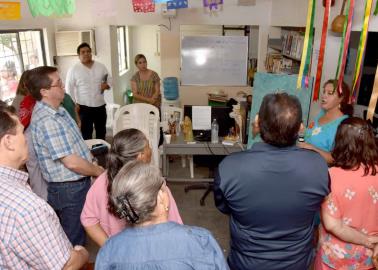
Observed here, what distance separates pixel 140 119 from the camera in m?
3.82

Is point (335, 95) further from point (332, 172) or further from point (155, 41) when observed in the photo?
point (155, 41)

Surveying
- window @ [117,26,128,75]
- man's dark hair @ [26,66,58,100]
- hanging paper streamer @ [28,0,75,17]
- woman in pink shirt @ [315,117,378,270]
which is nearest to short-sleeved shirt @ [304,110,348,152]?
woman in pink shirt @ [315,117,378,270]

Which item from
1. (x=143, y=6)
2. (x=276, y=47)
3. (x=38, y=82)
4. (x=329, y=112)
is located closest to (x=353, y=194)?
(x=329, y=112)

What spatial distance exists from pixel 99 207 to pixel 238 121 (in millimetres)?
2285

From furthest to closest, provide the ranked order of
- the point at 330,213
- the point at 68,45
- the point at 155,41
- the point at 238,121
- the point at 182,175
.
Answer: the point at 155,41, the point at 68,45, the point at 182,175, the point at 238,121, the point at 330,213

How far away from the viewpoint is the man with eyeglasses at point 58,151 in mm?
1953

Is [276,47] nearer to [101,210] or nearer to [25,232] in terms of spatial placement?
[101,210]

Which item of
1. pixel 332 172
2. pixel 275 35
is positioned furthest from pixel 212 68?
pixel 332 172

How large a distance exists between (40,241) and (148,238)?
17.4 inches

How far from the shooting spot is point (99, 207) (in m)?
1.60

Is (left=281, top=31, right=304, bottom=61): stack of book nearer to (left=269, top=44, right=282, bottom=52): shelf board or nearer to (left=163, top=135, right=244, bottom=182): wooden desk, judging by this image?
(left=269, top=44, right=282, bottom=52): shelf board

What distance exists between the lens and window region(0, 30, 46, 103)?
3.99 meters

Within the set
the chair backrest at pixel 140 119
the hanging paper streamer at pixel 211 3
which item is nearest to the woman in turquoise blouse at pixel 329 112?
the chair backrest at pixel 140 119

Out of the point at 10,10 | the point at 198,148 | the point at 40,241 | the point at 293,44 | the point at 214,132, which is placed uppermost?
the point at 10,10
